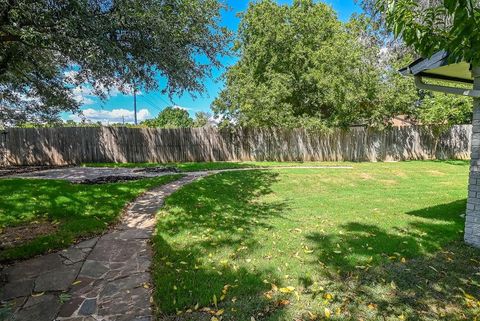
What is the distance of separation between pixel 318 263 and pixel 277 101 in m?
12.2

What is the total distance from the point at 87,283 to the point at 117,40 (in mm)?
3605

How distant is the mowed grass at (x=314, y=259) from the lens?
8.41 feet

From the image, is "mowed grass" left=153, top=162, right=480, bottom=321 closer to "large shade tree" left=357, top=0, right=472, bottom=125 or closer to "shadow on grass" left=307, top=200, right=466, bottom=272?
"shadow on grass" left=307, top=200, right=466, bottom=272

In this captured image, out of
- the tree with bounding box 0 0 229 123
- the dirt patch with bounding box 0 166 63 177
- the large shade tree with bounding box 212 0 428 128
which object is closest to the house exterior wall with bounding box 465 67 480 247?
the tree with bounding box 0 0 229 123

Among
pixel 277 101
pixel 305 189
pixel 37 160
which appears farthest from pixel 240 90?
pixel 37 160

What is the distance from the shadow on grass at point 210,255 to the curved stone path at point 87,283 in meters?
0.23

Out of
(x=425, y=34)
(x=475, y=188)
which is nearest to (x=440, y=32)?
(x=425, y=34)

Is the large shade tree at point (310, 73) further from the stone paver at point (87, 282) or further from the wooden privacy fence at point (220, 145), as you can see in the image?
the stone paver at point (87, 282)

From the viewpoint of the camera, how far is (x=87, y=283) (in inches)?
118

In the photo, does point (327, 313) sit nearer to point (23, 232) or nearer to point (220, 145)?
point (23, 232)

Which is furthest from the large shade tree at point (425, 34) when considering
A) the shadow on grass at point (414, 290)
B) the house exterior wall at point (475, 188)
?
the shadow on grass at point (414, 290)

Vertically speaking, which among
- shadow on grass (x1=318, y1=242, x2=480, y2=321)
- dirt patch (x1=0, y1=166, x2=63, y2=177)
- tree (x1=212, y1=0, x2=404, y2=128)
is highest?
tree (x1=212, y1=0, x2=404, y2=128)

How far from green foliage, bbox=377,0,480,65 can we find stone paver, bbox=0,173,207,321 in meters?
3.13

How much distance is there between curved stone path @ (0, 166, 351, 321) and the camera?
8.21 feet
